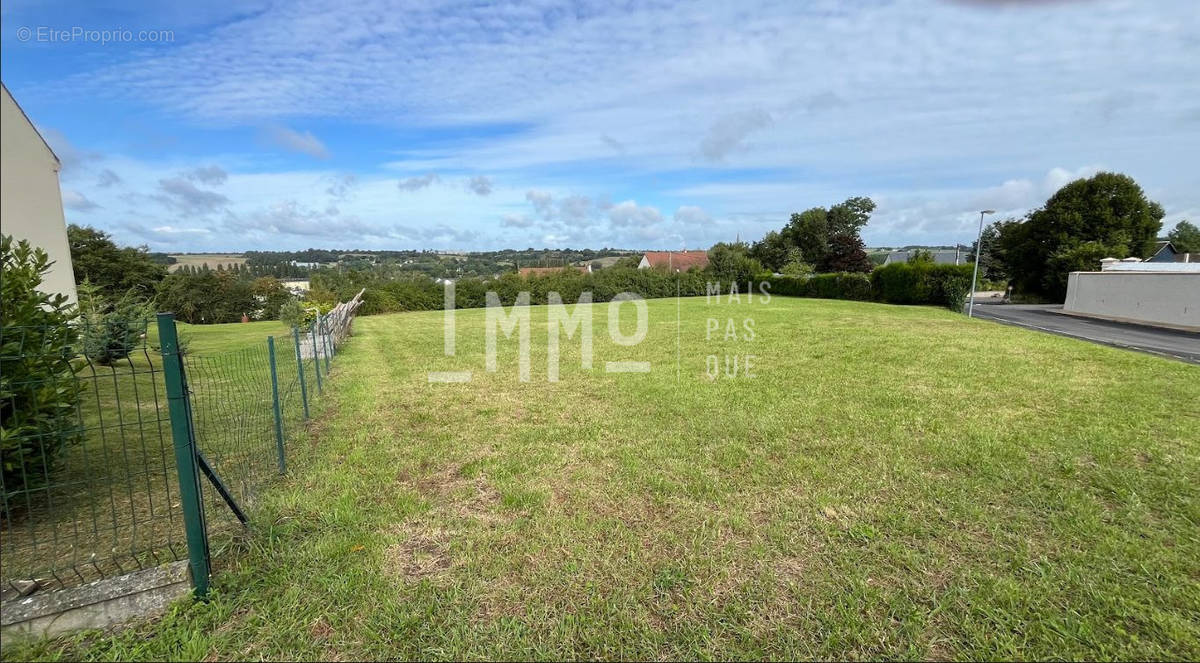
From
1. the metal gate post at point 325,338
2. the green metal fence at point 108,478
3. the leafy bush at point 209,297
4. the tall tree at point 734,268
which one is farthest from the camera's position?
the tall tree at point 734,268

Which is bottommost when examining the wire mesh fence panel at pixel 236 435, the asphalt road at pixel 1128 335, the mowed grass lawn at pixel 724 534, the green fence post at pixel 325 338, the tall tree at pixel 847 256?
the asphalt road at pixel 1128 335

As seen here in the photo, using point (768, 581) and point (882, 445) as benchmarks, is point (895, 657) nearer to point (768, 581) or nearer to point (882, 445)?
point (768, 581)

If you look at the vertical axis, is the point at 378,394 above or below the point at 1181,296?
below

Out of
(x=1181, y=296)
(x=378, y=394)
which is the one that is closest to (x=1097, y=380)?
(x=378, y=394)

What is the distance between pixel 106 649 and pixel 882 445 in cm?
509

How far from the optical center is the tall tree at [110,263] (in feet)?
68.2

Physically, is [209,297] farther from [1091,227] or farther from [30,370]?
[1091,227]

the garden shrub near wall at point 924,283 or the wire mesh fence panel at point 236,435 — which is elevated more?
the garden shrub near wall at point 924,283

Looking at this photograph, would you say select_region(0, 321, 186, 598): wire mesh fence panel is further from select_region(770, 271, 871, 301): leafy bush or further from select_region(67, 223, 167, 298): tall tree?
select_region(770, 271, 871, 301): leafy bush

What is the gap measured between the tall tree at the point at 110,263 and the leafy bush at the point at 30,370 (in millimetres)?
23196

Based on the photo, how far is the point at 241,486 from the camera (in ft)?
11.4

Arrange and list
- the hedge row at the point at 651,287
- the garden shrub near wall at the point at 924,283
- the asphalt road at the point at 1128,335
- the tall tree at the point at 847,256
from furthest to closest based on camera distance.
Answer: the tall tree at the point at 847,256, the hedge row at the point at 651,287, the garden shrub near wall at the point at 924,283, the asphalt road at the point at 1128,335

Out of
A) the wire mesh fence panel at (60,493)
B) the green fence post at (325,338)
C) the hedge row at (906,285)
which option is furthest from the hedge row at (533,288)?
the wire mesh fence panel at (60,493)

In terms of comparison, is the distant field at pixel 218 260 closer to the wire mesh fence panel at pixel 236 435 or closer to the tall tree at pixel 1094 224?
the wire mesh fence panel at pixel 236 435
